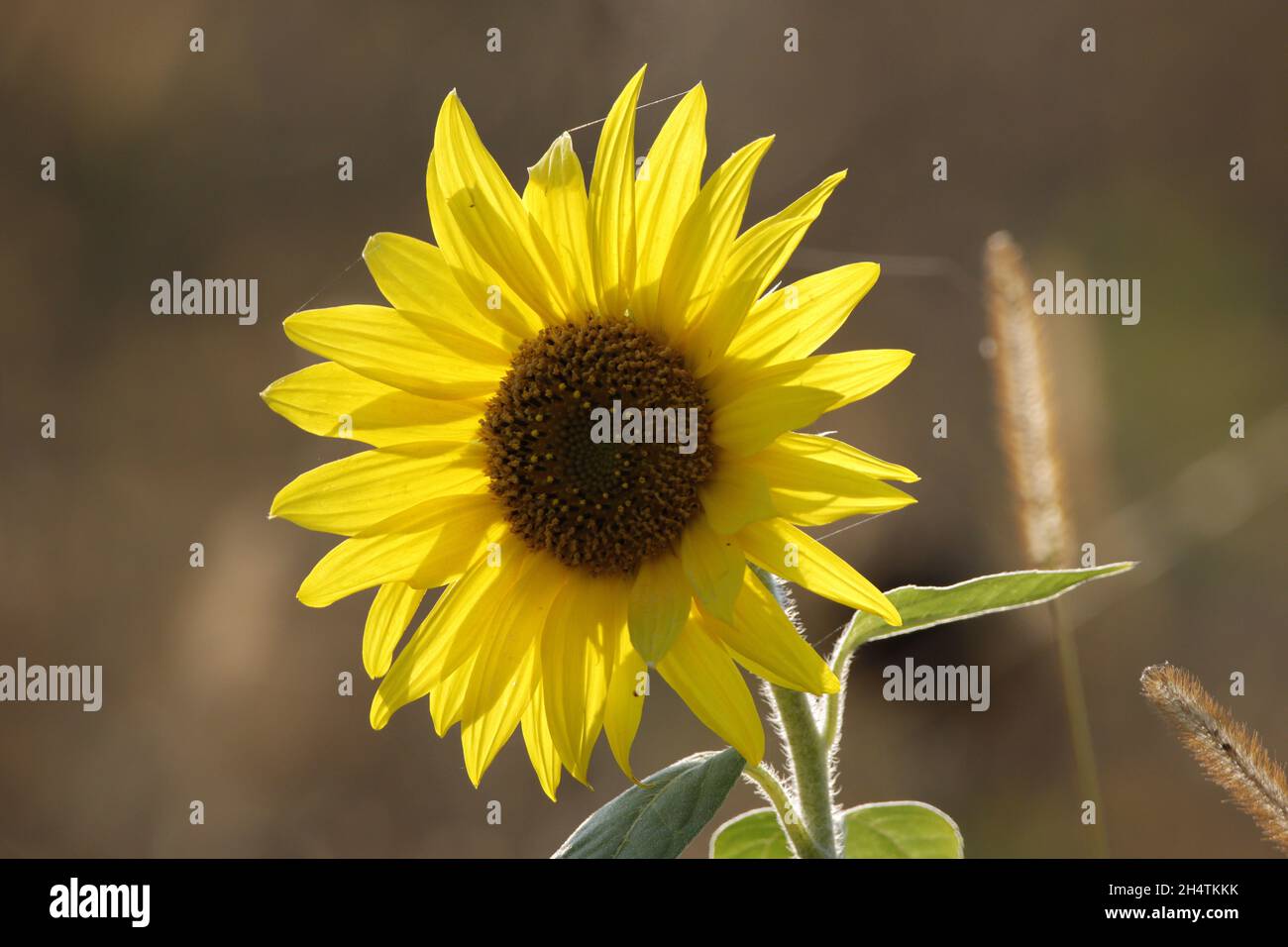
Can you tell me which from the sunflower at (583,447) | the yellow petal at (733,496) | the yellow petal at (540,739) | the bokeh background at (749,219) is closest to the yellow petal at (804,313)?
the sunflower at (583,447)

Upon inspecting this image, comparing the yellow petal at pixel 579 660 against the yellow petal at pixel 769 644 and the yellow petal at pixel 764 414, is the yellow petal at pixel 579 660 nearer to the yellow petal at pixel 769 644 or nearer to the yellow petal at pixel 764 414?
the yellow petal at pixel 769 644

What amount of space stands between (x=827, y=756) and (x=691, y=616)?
21cm

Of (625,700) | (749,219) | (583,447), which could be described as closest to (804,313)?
(583,447)

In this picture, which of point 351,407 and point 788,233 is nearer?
point 788,233

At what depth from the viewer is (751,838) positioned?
1423 millimetres

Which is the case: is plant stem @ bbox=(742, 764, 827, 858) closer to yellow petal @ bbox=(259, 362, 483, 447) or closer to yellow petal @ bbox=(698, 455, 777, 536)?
yellow petal @ bbox=(698, 455, 777, 536)

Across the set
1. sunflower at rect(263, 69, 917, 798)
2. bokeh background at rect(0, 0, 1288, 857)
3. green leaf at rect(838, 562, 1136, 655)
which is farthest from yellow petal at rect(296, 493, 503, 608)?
bokeh background at rect(0, 0, 1288, 857)

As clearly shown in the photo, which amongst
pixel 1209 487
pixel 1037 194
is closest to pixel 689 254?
pixel 1209 487

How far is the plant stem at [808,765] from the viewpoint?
3.97 feet

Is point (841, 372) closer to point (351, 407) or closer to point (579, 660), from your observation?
point (579, 660)

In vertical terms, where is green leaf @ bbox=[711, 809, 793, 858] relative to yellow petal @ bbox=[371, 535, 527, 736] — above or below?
below

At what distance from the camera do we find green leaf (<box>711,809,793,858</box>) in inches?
55.4

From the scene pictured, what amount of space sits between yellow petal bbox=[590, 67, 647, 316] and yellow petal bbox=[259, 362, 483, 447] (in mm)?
261

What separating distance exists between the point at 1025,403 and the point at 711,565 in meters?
0.68
